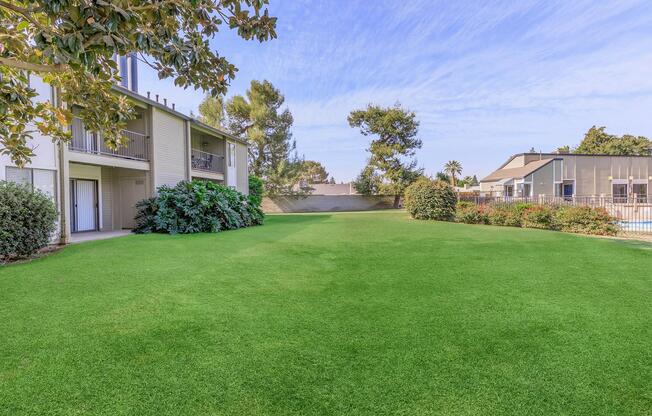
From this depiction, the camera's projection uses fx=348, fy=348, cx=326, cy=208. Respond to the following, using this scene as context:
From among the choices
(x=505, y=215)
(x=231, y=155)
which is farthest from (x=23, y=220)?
(x=505, y=215)

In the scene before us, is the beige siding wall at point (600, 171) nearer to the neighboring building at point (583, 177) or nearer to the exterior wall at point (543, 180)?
the neighboring building at point (583, 177)

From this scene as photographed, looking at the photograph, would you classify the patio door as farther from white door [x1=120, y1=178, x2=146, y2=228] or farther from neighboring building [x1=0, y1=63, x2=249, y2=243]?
white door [x1=120, y1=178, x2=146, y2=228]

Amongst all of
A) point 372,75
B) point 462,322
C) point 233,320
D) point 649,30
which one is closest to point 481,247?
point 462,322

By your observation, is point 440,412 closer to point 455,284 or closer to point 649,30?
point 455,284

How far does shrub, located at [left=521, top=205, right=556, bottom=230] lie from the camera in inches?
599

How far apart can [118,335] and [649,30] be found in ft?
53.1

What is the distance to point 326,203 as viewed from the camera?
37.4m

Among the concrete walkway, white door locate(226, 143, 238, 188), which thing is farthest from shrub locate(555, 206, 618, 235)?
white door locate(226, 143, 238, 188)

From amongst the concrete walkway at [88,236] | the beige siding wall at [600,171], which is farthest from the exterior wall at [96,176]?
the beige siding wall at [600,171]

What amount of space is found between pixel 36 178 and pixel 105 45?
32.1ft

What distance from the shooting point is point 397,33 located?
15.3m

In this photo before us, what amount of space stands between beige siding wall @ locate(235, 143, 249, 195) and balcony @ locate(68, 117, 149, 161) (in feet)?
31.0

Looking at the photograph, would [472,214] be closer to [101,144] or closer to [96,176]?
[101,144]

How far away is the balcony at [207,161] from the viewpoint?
1932 centimetres
